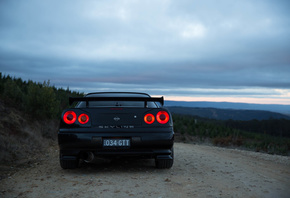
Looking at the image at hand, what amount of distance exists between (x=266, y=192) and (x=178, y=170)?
184cm

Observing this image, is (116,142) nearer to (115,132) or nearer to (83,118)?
(115,132)

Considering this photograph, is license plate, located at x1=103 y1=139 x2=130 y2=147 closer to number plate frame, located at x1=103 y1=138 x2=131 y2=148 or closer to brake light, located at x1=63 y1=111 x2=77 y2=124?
number plate frame, located at x1=103 y1=138 x2=131 y2=148

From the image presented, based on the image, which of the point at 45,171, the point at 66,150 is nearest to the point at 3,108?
Result: the point at 45,171

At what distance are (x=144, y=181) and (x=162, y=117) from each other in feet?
3.89

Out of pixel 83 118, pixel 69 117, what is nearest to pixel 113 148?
pixel 83 118

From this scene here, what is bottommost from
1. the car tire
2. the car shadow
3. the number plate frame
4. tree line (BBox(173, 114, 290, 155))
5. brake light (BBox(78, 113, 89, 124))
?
tree line (BBox(173, 114, 290, 155))

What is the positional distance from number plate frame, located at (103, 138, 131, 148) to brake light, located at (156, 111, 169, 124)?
69 cm

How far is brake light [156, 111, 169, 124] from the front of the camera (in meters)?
4.70

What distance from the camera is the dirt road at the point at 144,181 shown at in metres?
3.64

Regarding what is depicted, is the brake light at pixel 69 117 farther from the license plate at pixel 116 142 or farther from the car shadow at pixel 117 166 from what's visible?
the car shadow at pixel 117 166

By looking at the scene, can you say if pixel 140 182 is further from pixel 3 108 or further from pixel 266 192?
pixel 3 108

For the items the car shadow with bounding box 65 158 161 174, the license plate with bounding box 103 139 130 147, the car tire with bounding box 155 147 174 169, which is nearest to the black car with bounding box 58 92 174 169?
the license plate with bounding box 103 139 130 147

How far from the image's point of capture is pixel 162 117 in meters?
4.71

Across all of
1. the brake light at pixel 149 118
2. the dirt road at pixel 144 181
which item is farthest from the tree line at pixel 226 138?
the brake light at pixel 149 118
